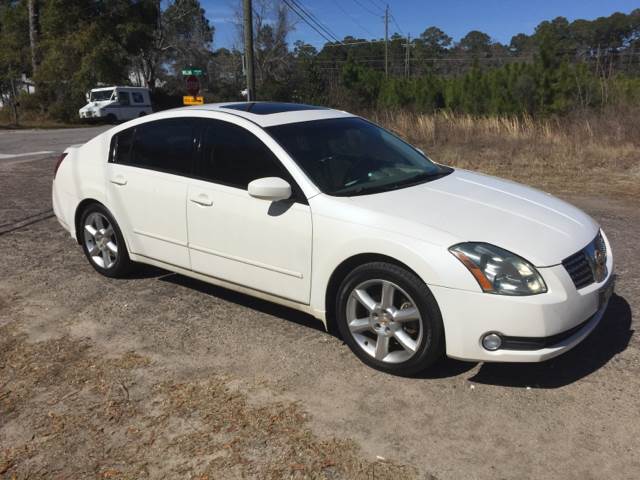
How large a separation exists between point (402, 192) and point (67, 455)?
8.04ft

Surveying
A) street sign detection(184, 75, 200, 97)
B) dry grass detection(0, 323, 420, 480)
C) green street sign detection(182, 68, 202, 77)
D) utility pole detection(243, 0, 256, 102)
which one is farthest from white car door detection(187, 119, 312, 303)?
utility pole detection(243, 0, 256, 102)

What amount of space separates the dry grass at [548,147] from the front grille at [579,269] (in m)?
6.31

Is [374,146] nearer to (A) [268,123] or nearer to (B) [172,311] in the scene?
(A) [268,123]

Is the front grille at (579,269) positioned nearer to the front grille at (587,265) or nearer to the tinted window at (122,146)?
the front grille at (587,265)

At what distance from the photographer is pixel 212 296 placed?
5.05 metres

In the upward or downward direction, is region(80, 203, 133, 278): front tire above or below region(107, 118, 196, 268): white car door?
below

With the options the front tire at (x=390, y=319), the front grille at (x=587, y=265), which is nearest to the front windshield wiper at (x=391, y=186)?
the front tire at (x=390, y=319)

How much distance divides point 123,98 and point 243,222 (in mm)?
33483

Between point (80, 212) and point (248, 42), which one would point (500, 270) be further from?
point (248, 42)

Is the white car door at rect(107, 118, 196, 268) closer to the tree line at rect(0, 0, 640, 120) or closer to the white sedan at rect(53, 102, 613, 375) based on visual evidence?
the white sedan at rect(53, 102, 613, 375)

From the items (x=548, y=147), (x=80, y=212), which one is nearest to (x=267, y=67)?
(x=548, y=147)

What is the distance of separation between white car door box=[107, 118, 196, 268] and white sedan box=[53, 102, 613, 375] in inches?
0.5

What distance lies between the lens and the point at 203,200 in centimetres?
440

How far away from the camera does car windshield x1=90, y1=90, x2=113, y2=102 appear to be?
34406mm
